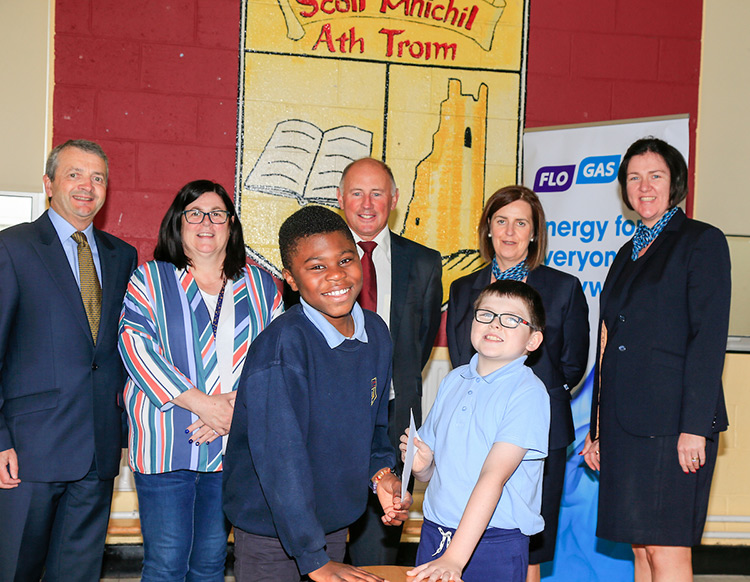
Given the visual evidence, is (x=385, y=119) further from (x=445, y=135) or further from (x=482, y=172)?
(x=482, y=172)

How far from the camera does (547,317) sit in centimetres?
258

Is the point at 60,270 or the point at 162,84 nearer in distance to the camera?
the point at 60,270

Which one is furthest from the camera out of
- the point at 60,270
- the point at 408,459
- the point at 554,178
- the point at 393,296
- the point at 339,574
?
the point at 554,178

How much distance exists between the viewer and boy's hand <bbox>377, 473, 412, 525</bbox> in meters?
1.72

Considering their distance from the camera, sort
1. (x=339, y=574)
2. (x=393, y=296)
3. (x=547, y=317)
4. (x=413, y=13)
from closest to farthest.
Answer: (x=339, y=574), (x=547, y=317), (x=393, y=296), (x=413, y=13)

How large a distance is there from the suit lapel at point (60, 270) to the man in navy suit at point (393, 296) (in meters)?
1.00

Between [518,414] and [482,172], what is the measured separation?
2.37m

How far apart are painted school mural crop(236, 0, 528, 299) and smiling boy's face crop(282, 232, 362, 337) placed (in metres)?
2.03

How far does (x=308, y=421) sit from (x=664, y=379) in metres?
1.32

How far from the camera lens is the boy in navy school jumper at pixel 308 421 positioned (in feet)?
5.04

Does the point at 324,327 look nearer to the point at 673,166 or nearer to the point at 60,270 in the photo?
the point at 60,270

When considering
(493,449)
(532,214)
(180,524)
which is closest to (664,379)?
(532,214)

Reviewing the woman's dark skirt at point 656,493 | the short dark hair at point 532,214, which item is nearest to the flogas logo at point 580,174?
the short dark hair at point 532,214

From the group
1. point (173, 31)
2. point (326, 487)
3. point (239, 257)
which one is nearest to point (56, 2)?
point (173, 31)
